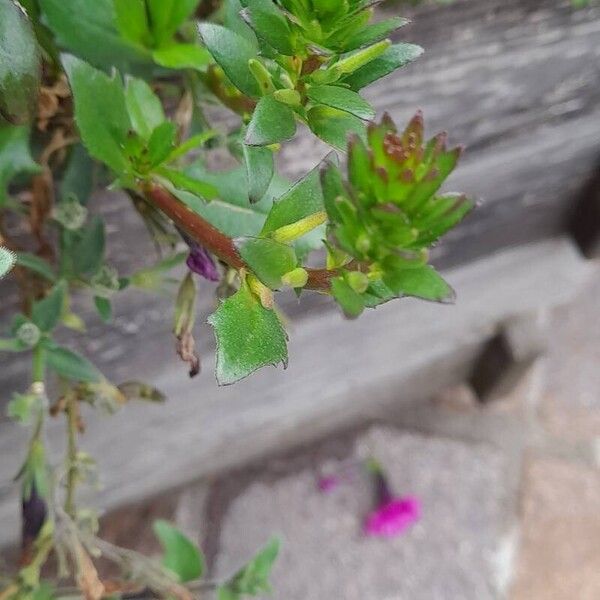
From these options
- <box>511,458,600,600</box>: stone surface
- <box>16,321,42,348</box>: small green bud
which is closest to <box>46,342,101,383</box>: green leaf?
<box>16,321,42,348</box>: small green bud

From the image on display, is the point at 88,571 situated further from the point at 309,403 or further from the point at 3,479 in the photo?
the point at 309,403

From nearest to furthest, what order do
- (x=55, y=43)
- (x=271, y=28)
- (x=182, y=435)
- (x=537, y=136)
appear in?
(x=271, y=28)
(x=55, y=43)
(x=537, y=136)
(x=182, y=435)

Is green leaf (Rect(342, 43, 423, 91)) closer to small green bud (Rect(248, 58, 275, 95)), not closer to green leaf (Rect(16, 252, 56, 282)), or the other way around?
small green bud (Rect(248, 58, 275, 95))

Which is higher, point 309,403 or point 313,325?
point 313,325

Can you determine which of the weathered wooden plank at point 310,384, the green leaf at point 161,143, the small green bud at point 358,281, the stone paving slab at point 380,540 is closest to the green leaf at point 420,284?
the small green bud at point 358,281

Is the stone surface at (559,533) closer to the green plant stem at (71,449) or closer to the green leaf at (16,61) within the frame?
the green plant stem at (71,449)

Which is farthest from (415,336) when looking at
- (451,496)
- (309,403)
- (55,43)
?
(55,43)

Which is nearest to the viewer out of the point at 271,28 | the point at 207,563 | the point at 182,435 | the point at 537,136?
the point at 271,28
